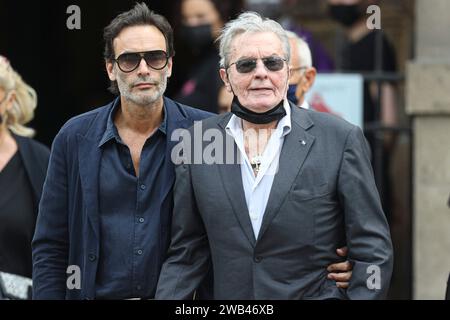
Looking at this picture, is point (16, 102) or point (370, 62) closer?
point (16, 102)

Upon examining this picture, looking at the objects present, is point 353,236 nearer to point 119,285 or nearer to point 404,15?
point 119,285

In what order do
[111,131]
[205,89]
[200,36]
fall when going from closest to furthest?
[111,131] → [205,89] → [200,36]

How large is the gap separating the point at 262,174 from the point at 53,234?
100 cm

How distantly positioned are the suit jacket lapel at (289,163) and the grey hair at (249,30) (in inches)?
11.8

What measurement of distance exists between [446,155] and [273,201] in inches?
145

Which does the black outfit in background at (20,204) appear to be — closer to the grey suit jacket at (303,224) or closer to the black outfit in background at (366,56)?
the grey suit jacket at (303,224)

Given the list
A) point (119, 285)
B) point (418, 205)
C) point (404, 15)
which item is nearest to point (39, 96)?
point (404, 15)

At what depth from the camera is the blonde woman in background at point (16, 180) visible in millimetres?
6238

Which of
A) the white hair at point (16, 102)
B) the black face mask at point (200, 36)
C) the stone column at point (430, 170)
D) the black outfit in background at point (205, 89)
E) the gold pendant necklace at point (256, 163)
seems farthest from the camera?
the black face mask at point (200, 36)

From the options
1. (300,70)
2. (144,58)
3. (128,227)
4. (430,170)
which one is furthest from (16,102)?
(430,170)

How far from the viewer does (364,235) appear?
15.1 feet

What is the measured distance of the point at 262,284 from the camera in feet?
15.2

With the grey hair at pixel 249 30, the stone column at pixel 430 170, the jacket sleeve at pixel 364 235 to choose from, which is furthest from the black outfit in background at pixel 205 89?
the jacket sleeve at pixel 364 235

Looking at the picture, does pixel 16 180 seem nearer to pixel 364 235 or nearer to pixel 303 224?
pixel 303 224
